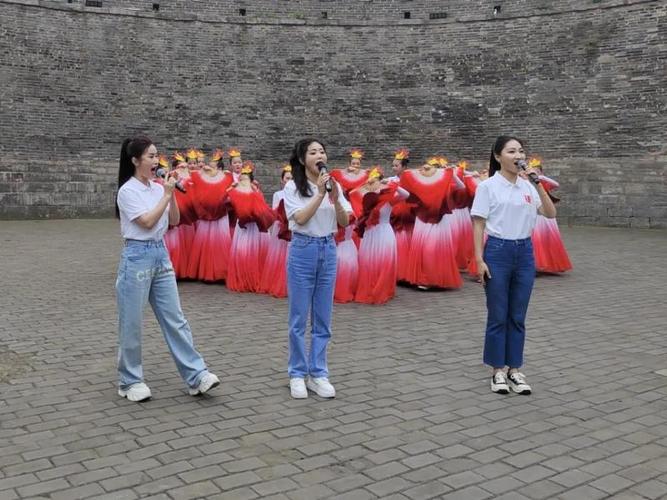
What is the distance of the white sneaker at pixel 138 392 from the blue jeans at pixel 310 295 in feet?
3.24

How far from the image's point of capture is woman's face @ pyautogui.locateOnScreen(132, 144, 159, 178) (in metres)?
4.53

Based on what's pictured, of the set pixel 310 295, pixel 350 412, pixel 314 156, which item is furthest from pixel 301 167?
pixel 350 412

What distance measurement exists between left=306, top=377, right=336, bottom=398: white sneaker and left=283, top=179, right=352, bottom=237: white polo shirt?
40.3 inches

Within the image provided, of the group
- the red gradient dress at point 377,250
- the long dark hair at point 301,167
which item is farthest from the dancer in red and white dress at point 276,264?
the long dark hair at point 301,167

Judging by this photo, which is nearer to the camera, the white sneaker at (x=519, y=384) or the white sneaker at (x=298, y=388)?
the white sneaker at (x=298, y=388)

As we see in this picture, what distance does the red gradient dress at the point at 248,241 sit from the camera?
8.98 metres

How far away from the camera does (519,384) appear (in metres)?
4.86

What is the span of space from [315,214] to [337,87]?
53.7 feet

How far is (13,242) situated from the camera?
13.7 metres

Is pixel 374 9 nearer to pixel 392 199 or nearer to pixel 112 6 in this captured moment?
pixel 112 6

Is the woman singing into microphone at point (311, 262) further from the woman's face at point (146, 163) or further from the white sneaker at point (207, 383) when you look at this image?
the woman's face at point (146, 163)

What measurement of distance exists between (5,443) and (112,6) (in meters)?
18.5

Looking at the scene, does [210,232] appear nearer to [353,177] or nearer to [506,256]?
[353,177]

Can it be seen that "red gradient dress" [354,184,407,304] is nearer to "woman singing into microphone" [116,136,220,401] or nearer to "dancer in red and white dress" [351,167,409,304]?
"dancer in red and white dress" [351,167,409,304]
